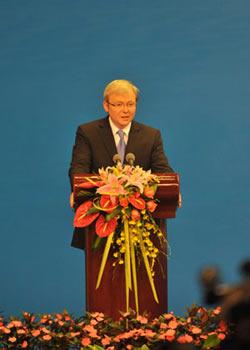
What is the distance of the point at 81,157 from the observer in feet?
10.3

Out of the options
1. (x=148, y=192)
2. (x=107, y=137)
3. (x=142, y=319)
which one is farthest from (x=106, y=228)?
(x=107, y=137)

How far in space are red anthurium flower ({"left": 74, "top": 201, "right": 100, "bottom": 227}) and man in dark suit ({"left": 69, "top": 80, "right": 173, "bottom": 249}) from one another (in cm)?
34

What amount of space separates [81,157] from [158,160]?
353 mm

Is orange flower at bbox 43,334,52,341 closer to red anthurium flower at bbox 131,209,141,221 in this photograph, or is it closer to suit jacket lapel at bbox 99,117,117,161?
red anthurium flower at bbox 131,209,141,221

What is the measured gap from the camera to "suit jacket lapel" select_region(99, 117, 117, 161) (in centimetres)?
319

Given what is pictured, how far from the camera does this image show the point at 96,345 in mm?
2580

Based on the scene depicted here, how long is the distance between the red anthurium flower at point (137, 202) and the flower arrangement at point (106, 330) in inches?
17.7

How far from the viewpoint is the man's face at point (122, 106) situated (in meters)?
3.13

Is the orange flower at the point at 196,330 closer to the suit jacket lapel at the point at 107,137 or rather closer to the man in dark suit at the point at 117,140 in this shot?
the man in dark suit at the point at 117,140

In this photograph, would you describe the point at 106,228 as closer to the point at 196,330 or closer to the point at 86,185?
the point at 86,185

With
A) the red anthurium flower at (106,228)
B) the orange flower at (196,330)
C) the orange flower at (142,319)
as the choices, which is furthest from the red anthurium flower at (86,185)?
the orange flower at (196,330)

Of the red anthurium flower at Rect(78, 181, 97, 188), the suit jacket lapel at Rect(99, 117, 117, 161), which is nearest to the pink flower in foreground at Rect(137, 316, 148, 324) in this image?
the red anthurium flower at Rect(78, 181, 97, 188)

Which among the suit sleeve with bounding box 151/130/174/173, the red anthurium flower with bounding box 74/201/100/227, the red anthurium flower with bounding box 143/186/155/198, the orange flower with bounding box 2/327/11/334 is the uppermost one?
the suit sleeve with bounding box 151/130/174/173

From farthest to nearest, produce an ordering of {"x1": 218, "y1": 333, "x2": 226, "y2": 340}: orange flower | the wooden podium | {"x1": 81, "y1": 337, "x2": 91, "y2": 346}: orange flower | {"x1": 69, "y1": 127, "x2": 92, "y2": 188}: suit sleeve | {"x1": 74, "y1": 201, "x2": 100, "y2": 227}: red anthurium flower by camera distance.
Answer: {"x1": 69, "y1": 127, "x2": 92, "y2": 188}: suit sleeve
the wooden podium
{"x1": 74, "y1": 201, "x2": 100, "y2": 227}: red anthurium flower
{"x1": 81, "y1": 337, "x2": 91, "y2": 346}: orange flower
{"x1": 218, "y1": 333, "x2": 226, "y2": 340}: orange flower
